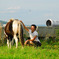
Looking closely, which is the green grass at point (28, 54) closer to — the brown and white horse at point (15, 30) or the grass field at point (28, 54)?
the grass field at point (28, 54)

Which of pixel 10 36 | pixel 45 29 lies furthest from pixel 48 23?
pixel 10 36

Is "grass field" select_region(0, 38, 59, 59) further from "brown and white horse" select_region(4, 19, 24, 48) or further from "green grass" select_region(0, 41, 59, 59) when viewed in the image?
"brown and white horse" select_region(4, 19, 24, 48)

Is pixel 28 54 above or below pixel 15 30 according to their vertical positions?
below

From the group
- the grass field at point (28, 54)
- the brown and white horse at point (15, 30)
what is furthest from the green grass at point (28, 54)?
the brown and white horse at point (15, 30)

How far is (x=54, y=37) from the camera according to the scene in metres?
17.7

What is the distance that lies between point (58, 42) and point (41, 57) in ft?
28.5

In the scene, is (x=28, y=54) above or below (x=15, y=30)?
below

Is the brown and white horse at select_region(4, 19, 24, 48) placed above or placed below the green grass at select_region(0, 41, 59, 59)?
above

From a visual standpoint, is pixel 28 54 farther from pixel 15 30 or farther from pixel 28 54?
pixel 15 30

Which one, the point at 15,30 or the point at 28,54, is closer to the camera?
the point at 28,54

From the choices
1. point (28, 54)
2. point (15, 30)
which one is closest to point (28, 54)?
point (28, 54)

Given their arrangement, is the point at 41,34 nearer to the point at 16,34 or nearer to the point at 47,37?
the point at 47,37

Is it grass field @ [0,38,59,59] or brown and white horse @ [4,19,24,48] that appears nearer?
grass field @ [0,38,59,59]

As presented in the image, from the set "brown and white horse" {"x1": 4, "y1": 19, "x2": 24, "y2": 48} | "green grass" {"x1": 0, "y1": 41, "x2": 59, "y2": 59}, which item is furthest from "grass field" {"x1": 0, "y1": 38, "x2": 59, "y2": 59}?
"brown and white horse" {"x1": 4, "y1": 19, "x2": 24, "y2": 48}
